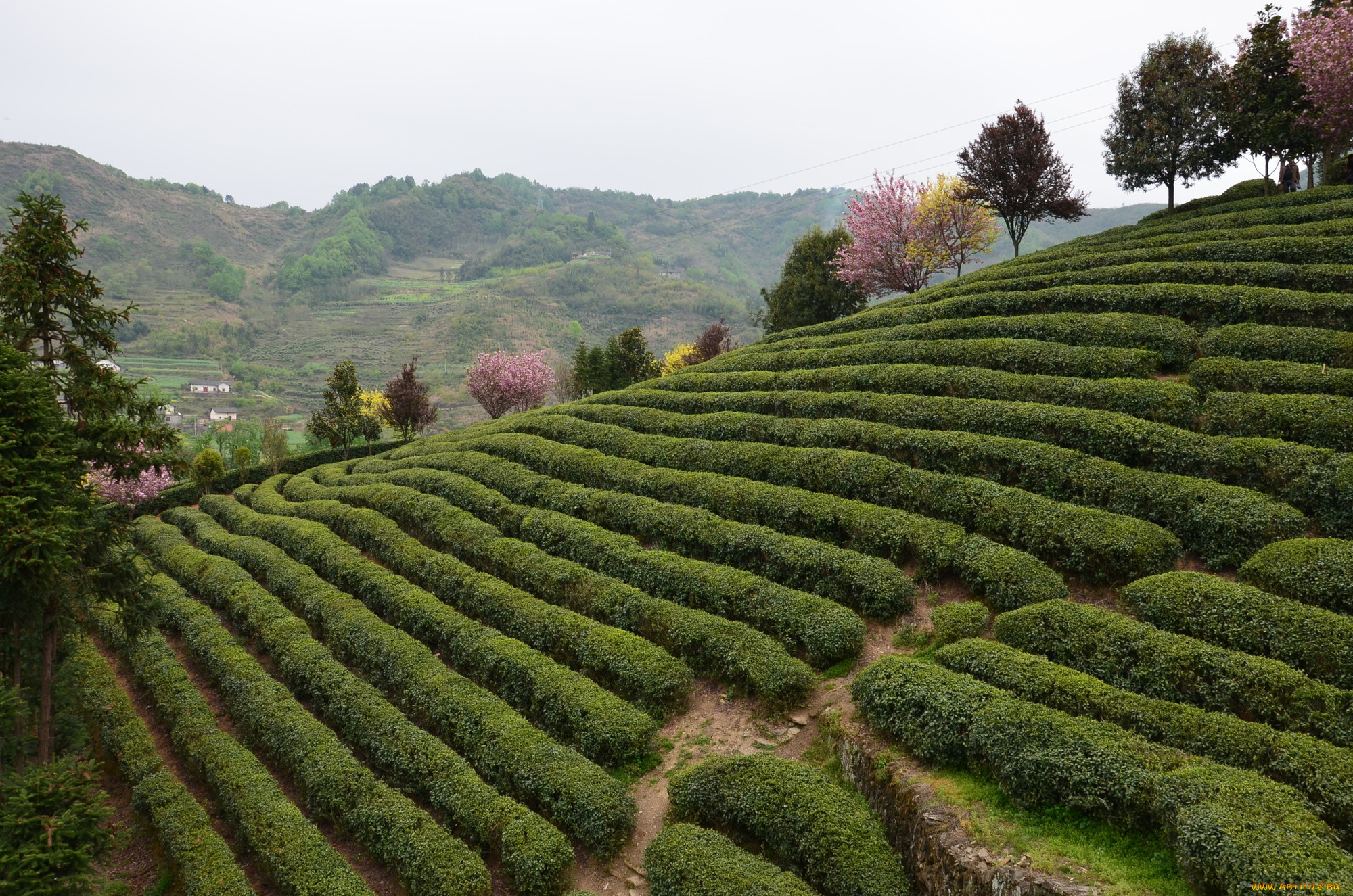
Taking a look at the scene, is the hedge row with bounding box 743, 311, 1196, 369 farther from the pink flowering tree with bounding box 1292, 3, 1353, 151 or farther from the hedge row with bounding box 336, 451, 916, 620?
the pink flowering tree with bounding box 1292, 3, 1353, 151

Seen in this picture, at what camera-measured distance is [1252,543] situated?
33.4 ft

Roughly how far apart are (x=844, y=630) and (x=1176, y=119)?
79.5 ft

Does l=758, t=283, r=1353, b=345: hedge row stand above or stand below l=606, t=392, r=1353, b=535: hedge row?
above

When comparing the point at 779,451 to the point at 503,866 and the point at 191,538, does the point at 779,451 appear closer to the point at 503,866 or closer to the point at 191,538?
the point at 503,866

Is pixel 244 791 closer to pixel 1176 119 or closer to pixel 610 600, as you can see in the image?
pixel 610 600

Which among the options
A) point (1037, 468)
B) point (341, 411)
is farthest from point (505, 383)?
point (1037, 468)

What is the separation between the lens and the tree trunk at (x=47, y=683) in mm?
10305

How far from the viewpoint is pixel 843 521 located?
44.3 ft

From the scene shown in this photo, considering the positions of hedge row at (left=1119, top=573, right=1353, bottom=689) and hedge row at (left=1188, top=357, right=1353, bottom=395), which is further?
hedge row at (left=1188, top=357, right=1353, bottom=395)

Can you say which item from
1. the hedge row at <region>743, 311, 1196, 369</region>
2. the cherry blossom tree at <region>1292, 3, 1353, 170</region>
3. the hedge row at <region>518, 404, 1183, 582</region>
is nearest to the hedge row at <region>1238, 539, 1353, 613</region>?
the hedge row at <region>518, 404, 1183, 582</region>

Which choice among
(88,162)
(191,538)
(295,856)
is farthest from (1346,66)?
(88,162)

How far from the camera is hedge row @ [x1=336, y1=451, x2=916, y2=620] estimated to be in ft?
39.4

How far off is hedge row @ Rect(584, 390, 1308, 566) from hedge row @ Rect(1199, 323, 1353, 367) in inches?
175

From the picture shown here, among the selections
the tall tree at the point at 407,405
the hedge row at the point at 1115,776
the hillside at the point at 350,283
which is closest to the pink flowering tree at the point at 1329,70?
the hedge row at the point at 1115,776
